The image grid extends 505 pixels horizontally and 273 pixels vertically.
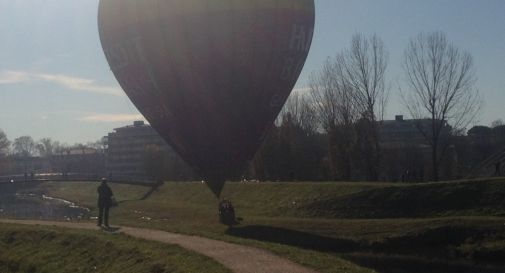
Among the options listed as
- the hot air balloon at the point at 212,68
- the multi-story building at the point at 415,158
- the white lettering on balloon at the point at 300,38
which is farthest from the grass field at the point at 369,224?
the multi-story building at the point at 415,158

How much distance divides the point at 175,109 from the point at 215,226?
452cm

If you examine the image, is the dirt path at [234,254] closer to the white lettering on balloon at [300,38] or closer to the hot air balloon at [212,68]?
the hot air balloon at [212,68]

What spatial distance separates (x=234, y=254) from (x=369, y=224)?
11969 mm

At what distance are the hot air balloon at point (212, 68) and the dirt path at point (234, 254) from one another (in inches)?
192

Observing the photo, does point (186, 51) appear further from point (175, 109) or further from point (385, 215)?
point (385, 215)

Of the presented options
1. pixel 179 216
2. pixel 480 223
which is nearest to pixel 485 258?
pixel 480 223

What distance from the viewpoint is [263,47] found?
1007 inches

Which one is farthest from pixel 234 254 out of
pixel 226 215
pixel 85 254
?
pixel 226 215

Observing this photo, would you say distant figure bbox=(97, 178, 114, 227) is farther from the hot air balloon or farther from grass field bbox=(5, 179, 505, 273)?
the hot air balloon

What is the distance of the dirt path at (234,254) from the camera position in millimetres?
14727

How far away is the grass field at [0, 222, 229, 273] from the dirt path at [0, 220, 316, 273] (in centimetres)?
36

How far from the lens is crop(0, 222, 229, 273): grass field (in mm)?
16594

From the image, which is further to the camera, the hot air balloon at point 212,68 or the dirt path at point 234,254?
the hot air balloon at point 212,68

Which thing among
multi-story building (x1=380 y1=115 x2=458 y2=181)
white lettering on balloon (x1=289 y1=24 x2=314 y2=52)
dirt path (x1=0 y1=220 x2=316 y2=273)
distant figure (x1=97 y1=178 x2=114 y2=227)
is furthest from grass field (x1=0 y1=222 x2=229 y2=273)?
multi-story building (x1=380 y1=115 x2=458 y2=181)
